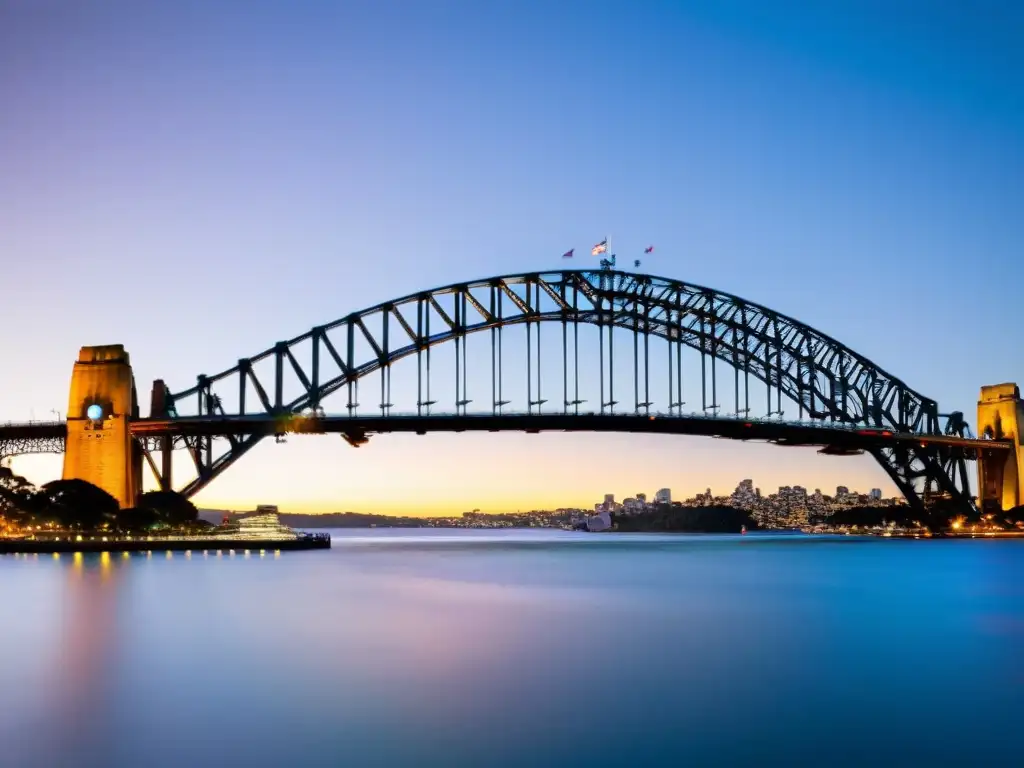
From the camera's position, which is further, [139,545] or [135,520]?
[135,520]

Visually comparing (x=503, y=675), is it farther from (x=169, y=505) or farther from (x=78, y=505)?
(x=169, y=505)

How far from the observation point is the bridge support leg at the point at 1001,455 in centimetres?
9762

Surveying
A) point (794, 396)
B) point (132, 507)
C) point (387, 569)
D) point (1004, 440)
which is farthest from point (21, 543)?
point (1004, 440)

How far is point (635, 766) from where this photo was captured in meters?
14.3

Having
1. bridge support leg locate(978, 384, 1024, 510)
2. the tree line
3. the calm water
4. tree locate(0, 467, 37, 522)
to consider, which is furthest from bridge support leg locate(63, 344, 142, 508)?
bridge support leg locate(978, 384, 1024, 510)

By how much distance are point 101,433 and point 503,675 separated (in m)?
55.2

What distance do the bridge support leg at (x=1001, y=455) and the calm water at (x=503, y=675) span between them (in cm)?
5818

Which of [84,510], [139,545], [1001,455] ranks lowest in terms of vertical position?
[139,545]

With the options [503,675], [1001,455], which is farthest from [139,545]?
[1001,455]

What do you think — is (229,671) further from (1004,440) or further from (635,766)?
(1004,440)

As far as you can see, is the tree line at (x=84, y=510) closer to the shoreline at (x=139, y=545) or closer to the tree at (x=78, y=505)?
the tree at (x=78, y=505)

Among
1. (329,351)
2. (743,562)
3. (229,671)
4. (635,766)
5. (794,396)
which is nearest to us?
(635,766)

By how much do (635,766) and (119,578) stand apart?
3520cm

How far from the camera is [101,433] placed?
71.1 metres
